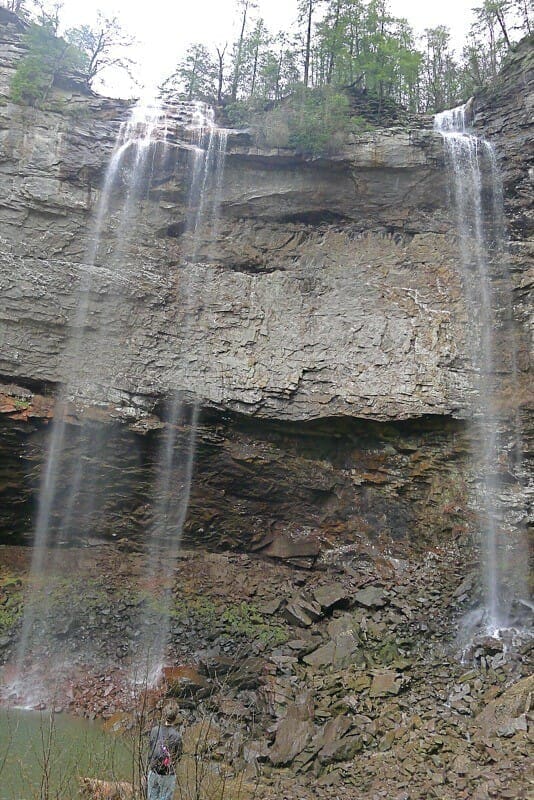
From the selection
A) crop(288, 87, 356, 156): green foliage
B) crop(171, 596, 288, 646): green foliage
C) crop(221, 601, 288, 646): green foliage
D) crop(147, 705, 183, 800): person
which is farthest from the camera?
crop(288, 87, 356, 156): green foliage

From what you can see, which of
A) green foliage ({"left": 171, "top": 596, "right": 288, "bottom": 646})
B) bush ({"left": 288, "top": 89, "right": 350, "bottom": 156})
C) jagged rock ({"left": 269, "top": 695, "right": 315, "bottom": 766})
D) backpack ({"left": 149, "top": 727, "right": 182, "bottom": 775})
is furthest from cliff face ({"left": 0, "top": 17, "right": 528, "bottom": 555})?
backpack ({"left": 149, "top": 727, "right": 182, "bottom": 775})

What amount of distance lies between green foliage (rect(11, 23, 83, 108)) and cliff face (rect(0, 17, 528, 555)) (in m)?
0.58

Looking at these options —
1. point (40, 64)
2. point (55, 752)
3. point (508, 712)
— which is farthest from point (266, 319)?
point (55, 752)

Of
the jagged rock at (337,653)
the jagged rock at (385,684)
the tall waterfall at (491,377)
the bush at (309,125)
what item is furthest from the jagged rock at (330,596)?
the bush at (309,125)

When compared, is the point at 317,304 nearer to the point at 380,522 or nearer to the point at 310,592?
the point at 380,522

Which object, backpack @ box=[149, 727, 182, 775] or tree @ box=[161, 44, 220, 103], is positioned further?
tree @ box=[161, 44, 220, 103]

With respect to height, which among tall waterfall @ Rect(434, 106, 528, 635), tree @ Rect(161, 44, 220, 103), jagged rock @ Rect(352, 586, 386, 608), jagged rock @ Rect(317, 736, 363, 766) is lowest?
jagged rock @ Rect(317, 736, 363, 766)

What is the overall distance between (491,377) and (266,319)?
4.92 metres

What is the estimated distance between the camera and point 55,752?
20.9 feet

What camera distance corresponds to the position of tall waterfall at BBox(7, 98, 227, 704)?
10.9 meters

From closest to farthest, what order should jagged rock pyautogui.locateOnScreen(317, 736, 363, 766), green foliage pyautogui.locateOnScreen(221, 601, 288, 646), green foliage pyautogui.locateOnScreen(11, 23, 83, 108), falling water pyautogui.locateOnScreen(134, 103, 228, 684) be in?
jagged rock pyautogui.locateOnScreen(317, 736, 363, 766)
green foliage pyautogui.locateOnScreen(221, 601, 288, 646)
falling water pyautogui.locateOnScreen(134, 103, 228, 684)
green foliage pyautogui.locateOnScreen(11, 23, 83, 108)

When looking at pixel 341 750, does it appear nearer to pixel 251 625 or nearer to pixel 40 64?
pixel 251 625

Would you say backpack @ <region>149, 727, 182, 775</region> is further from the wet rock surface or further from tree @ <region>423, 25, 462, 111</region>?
tree @ <region>423, 25, 462, 111</region>

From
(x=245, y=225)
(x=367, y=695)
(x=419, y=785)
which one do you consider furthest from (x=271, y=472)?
(x=419, y=785)
